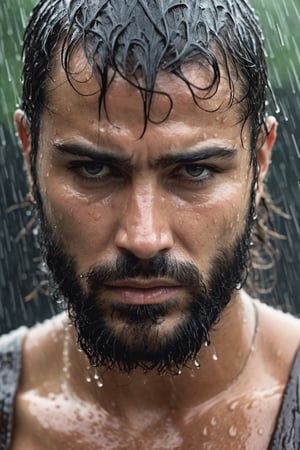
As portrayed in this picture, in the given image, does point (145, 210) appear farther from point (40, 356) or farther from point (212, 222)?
point (40, 356)

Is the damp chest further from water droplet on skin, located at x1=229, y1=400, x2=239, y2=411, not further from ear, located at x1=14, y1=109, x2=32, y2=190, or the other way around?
ear, located at x1=14, y1=109, x2=32, y2=190

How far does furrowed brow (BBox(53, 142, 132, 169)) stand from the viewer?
6.62 ft

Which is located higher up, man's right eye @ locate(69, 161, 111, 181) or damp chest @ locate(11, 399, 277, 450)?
man's right eye @ locate(69, 161, 111, 181)

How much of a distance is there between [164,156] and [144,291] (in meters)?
0.25

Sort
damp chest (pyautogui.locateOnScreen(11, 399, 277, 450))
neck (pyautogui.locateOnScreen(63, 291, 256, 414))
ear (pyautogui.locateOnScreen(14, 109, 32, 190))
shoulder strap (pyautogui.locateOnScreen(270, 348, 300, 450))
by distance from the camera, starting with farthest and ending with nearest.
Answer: ear (pyautogui.locateOnScreen(14, 109, 32, 190)) → neck (pyautogui.locateOnScreen(63, 291, 256, 414)) → damp chest (pyautogui.locateOnScreen(11, 399, 277, 450)) → shoulder strap (pyautogui.locateOnScreen(270, 348, 300, 450))

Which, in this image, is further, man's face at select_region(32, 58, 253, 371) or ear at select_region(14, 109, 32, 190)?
ear at select_region(14, 109, 32, 190)

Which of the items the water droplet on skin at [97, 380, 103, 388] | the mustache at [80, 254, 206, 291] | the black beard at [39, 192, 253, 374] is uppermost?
the mustache at [80, 254, 206, 291]

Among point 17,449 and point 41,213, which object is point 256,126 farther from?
point 17,449

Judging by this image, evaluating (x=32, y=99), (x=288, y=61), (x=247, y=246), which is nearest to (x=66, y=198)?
(x=32, y=99)

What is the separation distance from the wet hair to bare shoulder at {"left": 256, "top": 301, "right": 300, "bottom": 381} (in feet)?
1.07

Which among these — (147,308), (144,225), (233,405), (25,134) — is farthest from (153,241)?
(25,134)

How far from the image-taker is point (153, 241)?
195 centimetres

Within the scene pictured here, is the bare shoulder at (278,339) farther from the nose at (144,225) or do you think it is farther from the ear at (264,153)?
the nose at (144,225)

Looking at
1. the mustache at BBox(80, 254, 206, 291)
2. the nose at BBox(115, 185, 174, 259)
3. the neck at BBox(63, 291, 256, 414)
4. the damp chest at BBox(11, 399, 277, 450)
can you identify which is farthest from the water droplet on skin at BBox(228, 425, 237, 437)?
the nose at BBox(115, 185, 174, 259)
